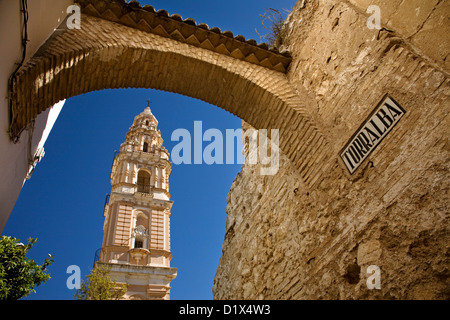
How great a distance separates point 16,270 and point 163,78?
625cm

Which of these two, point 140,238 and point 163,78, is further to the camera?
point 140,238

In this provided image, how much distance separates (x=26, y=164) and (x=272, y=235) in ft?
10.2

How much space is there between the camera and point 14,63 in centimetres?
270

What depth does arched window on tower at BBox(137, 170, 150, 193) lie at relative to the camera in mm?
28342

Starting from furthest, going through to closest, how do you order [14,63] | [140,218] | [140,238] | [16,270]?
[140,218] < [140,238] < [16,270] < [14,63]

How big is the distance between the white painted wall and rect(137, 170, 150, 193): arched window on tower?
80.2 ft

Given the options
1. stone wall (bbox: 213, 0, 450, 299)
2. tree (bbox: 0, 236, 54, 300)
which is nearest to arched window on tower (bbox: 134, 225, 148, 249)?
tree (bbox: 0, 236, 54, 300)

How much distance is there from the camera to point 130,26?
13.5 ft

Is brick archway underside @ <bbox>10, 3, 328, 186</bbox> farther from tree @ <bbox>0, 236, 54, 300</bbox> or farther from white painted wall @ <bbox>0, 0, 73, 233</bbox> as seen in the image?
tree @ <bbox>0, 236, 54, 300</bbox>

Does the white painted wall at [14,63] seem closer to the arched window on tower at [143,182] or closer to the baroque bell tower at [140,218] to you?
the baroque bell tower at [140,218]

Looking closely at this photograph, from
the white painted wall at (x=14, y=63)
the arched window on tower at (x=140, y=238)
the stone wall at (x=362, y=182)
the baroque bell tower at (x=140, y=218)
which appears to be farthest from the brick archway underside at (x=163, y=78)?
the arched window on tower at (x=140, y=238)

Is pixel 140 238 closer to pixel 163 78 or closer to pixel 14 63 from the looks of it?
pixel 163 78

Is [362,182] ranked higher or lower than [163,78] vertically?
lower

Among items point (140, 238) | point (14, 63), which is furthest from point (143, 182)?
point (14, 63)
